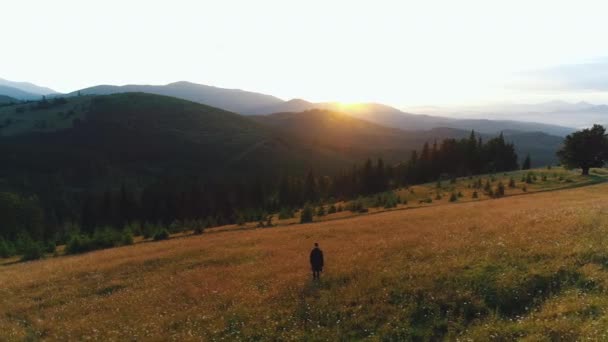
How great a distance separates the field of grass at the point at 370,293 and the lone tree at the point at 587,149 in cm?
5674

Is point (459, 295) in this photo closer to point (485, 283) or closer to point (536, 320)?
point (485, 283)

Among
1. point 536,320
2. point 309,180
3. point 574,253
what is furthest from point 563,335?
point 309,180

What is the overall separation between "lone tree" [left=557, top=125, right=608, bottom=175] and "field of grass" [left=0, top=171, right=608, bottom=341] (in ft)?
186

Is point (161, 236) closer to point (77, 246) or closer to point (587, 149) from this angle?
point (77, 246)

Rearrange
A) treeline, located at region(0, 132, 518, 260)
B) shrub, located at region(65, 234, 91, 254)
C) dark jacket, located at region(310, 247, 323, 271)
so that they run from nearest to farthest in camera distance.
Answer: dark jacket, located at region(310, 247, 323, 271) → shrub, located at region(65, 234, 91, 254) → treeline, located at region(0, 132, 518, 260)

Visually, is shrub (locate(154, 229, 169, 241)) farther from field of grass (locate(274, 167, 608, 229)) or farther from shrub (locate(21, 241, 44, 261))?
shrub (locate(21, 241, 44, 261))

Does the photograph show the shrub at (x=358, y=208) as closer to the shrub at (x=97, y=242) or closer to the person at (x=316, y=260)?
the shrub at (x=97, y=242)

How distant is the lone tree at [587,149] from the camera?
75.9m

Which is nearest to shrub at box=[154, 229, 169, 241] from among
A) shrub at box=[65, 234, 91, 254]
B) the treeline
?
shrub at box=[65, 234, 91, 254]

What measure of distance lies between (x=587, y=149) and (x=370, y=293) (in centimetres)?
7781

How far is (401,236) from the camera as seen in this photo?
30.0 metres

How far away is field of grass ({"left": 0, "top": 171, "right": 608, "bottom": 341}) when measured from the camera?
14344 millimetres

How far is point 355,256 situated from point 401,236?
641cm

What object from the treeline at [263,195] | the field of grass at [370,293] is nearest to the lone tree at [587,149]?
the treeline at [263,195]
